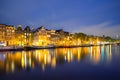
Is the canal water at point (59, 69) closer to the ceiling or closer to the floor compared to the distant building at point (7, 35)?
closer to the floor

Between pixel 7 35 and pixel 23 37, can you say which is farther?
pixel 23 37

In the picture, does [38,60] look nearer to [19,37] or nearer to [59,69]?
[59,69]

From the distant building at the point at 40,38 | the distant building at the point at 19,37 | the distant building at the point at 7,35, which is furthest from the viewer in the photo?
the distant building at the point at 40,38

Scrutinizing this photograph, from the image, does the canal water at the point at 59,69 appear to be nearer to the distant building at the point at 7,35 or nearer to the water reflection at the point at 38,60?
the water reflection at the point at 38,60

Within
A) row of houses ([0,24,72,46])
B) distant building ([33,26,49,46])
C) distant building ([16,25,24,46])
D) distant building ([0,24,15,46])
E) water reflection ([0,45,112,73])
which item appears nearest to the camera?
water reflection ([0,45,112,73])

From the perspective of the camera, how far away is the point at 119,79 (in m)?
15.9

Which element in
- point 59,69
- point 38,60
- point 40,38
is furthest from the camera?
point 40,38

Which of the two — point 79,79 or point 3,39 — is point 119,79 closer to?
point 79,79

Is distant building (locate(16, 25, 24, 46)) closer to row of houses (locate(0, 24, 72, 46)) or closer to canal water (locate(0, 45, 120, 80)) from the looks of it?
row of houses (locate(0, 24, 72, 46))

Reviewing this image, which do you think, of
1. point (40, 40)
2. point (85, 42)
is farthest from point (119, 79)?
point (85, 42)

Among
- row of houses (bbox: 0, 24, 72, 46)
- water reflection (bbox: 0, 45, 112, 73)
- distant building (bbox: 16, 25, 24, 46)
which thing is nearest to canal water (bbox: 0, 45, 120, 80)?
water reflection (bbox: 0, 45, 112, 73)

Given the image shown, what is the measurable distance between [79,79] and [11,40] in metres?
77.5

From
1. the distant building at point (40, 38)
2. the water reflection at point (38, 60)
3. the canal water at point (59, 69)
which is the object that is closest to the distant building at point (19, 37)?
the distant building at point (40, 38)

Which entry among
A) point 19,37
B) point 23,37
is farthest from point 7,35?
point 23,37
